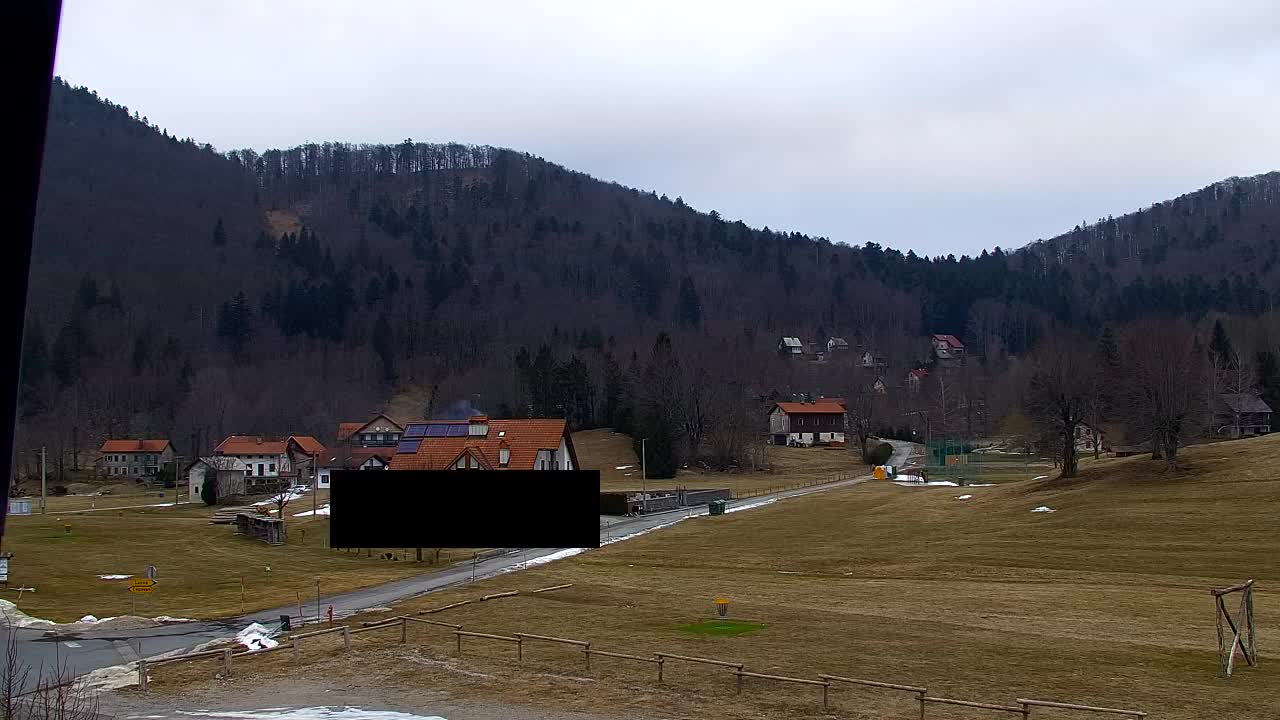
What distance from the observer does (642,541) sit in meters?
58.5

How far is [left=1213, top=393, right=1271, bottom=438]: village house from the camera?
4013 inches

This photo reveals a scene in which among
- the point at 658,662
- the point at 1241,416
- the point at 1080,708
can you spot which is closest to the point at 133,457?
the point at 658,662

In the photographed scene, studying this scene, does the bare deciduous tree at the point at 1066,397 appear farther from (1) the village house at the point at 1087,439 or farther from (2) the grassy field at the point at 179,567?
(2) the grassy field at the point at 179,567

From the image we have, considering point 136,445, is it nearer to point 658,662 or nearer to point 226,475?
point 226,475

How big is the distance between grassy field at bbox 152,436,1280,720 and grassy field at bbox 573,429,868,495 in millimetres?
4475

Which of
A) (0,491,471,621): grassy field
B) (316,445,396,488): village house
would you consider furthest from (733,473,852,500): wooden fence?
(316,445,396,488): village house

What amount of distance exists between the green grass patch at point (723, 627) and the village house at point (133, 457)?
85667 millimetres

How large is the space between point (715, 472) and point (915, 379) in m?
129

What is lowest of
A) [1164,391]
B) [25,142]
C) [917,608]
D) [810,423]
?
[917,608]

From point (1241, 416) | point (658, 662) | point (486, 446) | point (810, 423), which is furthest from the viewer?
point (810, 423)

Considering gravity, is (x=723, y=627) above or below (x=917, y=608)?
above

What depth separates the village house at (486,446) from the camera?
29.4ft

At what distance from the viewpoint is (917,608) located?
3791cm

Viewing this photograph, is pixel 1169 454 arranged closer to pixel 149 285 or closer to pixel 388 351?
pixel 388 351
